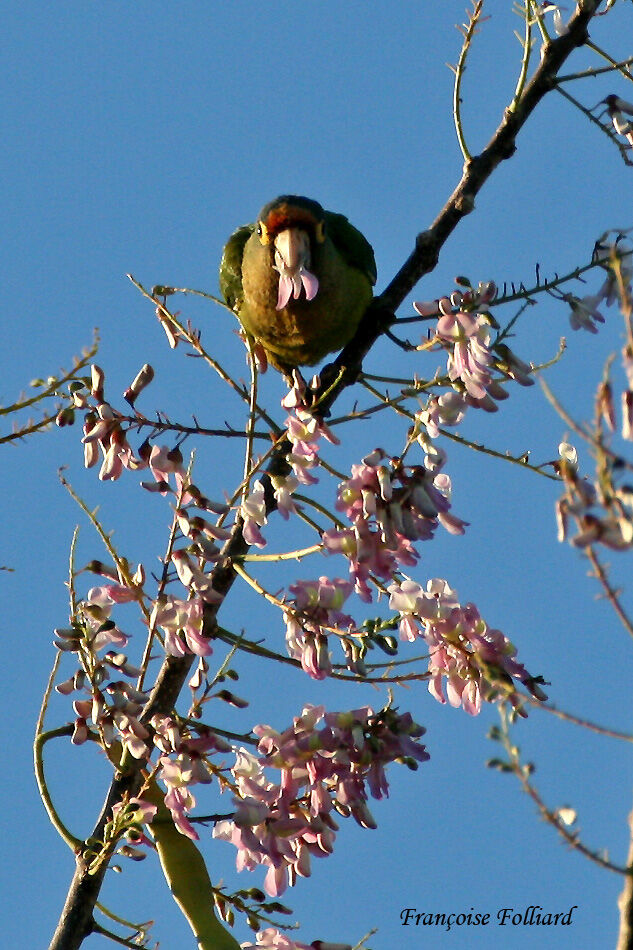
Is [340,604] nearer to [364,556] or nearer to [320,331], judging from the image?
[364,556]

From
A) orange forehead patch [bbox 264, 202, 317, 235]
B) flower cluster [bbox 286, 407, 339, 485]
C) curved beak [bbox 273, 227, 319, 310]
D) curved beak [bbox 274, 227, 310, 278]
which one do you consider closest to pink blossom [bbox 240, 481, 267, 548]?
flower cluster [bbox 286, 407, 339, 485]

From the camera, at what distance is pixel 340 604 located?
3064 millimetres

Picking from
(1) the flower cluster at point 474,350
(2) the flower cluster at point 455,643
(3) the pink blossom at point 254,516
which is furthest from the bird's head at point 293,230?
(2) the flower cluster at point 455,643

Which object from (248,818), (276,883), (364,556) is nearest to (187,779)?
(248,818)

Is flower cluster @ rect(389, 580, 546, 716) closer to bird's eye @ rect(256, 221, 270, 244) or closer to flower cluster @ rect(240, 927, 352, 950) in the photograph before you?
flower cluster @ rect(240, 927, 352, 950)

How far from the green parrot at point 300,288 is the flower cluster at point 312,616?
125 centimetres

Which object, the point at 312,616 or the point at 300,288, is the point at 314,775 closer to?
the point at 312,616

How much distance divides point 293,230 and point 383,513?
1.42 m

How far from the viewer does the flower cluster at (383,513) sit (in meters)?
2.96

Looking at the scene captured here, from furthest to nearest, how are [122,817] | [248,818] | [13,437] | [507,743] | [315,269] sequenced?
1. [315,269]
2. [13,437]
3. [248,818]
4. [122,817]
5. [507,743]

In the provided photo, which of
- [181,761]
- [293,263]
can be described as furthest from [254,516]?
[293,263]

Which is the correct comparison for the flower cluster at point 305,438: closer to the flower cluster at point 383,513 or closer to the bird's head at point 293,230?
the flower cluster at point 383,513

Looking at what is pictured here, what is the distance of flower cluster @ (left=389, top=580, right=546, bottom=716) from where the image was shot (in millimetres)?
3281

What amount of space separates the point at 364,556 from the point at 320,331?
1341 millimetres
